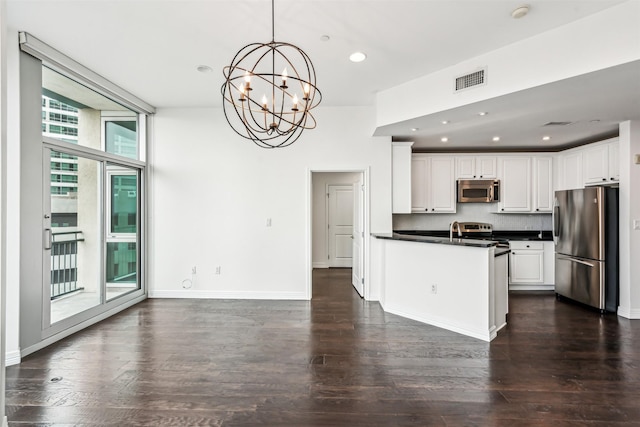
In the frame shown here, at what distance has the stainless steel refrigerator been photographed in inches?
156

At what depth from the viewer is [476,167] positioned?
5.30m

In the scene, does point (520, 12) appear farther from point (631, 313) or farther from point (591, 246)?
point (631, 313)

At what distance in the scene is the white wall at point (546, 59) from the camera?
217 centimetres

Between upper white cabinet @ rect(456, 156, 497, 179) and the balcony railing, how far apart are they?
18.1ft

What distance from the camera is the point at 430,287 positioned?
359 cm

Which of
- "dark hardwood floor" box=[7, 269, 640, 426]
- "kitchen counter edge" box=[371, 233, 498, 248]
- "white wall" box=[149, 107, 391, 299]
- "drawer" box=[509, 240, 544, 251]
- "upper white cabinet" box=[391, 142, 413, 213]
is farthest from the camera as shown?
"drawer" box=[509, 240, 544, 251]

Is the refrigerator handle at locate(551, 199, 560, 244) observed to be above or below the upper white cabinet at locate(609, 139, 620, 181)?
below

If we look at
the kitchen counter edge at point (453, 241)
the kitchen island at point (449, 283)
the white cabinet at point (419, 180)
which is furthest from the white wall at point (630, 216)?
the white cabinet at point (419, 180)

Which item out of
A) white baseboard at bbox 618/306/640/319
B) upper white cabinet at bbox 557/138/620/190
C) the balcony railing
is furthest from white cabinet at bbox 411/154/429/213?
the balcony railing

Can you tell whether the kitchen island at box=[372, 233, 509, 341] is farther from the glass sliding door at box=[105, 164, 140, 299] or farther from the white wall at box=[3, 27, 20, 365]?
the white wall at box=[3, 27, 20, 365]

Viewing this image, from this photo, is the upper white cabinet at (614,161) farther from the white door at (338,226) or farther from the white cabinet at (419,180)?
the white door at (338,226)

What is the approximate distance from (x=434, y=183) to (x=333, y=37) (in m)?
3.37

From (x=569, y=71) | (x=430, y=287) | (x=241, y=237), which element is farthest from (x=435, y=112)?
(x=241, y=237)

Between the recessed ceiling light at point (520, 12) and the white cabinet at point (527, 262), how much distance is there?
144 inches
